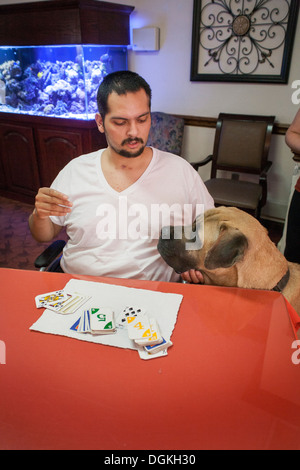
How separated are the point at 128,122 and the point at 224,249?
0.75 meters

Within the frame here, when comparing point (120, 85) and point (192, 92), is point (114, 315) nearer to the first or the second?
point (120, 85)

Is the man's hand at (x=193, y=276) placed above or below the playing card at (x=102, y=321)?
below

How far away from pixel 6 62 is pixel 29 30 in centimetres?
81

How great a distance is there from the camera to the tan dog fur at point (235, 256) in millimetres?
1233

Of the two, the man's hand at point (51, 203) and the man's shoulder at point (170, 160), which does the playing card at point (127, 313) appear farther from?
the man's shoulder at point (170, 160)

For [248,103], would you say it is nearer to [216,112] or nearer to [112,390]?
[216,112]

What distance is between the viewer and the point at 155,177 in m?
1.61

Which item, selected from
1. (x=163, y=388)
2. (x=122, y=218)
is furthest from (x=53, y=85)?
(x=163, y=388)

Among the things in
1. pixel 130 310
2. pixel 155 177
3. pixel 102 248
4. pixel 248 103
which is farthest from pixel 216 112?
pixel 130 310

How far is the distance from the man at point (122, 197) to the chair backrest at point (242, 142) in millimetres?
2257

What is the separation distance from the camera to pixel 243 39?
347cm

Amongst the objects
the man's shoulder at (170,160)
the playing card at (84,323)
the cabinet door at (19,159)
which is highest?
the man's shoulder at (170,160)

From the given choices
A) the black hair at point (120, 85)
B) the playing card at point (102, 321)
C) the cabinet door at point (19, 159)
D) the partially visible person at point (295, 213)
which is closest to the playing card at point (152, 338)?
the playing card at point (102, 321)

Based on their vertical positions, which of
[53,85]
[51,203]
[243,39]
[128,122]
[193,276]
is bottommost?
[193,276]
